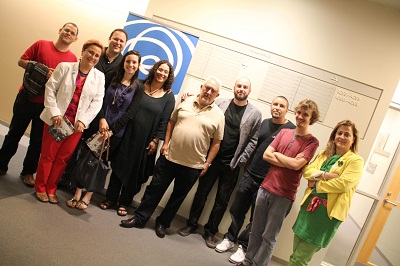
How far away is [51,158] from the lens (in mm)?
2434

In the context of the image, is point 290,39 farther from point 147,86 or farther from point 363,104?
point 147,86

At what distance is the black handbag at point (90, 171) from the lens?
2436mm

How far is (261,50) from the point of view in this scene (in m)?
3.07

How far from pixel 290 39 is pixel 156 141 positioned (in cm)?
188

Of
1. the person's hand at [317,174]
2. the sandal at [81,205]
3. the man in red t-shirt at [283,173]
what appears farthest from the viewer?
the sandal at [81,205]

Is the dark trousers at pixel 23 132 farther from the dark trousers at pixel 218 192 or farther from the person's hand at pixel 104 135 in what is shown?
the dark trousers at pixel 218 192

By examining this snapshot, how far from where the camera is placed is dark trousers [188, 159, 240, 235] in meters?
2.86

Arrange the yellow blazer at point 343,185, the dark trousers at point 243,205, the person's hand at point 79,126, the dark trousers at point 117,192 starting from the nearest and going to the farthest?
1. the yellow blazer at point 343,185
2. the person's hand at point 79,126
3. the dark trousers at point 243,205
4. the dark trousers at point 117,192

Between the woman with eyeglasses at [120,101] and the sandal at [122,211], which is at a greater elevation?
the woman with eyeglasses at [120,101]

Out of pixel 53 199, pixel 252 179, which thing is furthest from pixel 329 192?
pixel 53 199

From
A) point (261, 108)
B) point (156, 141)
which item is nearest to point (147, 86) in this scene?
point (156, 141)

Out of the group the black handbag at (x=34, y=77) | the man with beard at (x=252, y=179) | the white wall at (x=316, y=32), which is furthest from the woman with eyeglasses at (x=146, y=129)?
the man with beard at (x=252, y=179)

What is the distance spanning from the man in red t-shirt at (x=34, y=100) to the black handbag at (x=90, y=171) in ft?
1.88

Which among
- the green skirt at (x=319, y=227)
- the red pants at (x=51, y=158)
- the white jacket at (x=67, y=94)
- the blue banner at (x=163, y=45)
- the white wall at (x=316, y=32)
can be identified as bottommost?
the red pants at (x=51, y=158)
